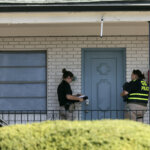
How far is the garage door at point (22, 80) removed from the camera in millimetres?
11289

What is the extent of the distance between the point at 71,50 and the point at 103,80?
3.41 feet

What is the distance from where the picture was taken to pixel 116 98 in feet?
36.5

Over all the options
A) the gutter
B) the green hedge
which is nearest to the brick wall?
the gutter

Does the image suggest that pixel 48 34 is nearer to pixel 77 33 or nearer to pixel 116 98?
pixel 77 33

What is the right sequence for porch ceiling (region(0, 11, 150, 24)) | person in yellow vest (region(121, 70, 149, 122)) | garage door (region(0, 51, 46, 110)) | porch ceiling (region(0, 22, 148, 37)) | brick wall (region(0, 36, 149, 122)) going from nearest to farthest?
porch ceiling (region(0, 11, 150, 24))
person in yellow vest (region(121, 70, 149, 122))
porch ceiling (region(0, 22, 148, 37))
brick wall (region(0, 36, 149, 122))
garage door (region(0, 51, 46, 110))

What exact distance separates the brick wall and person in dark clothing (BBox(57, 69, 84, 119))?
1.96 ft

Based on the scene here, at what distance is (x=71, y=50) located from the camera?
11.2 metres

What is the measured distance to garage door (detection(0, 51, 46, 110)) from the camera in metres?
11.3

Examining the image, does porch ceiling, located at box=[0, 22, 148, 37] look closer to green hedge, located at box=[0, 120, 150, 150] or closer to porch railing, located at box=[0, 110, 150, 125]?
porch railing, located at box=[0, 110, 150, 125]

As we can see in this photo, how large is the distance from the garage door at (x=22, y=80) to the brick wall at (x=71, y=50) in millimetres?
219

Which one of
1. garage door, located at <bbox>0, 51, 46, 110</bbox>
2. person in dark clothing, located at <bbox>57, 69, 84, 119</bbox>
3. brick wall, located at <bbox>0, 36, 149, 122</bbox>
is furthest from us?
garage door, located at <bbox>0, 51, 46, 110</bbox>

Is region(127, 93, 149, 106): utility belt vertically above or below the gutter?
below

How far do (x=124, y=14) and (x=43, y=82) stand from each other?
3071 mm

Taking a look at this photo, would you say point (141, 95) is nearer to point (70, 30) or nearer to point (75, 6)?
point (70, 30)
